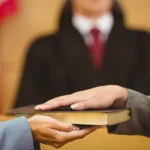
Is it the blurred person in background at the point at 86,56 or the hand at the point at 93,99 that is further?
the blurred person in background at the point at 86,56

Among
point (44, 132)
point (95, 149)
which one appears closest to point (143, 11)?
point (95, 149)

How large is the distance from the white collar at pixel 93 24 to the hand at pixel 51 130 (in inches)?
31.9

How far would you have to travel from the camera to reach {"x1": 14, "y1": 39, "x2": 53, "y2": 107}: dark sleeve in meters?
1.30

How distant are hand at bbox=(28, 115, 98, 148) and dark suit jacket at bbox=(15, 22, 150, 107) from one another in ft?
2.36

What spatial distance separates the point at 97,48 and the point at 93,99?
74cm

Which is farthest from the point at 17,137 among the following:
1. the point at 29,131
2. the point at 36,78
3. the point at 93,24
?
the point at 93,24

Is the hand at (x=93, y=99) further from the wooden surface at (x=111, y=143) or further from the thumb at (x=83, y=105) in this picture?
the wooden surface at (x=111, y=143)

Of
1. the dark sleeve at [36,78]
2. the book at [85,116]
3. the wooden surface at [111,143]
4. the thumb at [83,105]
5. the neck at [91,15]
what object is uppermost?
the neck at [91,15]

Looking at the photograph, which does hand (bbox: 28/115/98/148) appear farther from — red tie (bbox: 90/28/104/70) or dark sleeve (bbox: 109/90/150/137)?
red tie (bbox: 90/28/104/70)

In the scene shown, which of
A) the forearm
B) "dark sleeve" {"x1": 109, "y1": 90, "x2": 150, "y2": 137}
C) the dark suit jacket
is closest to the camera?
the forearm

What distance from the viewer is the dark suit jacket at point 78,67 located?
1298mm

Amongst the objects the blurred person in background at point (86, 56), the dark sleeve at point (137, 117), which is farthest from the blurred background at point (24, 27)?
the dark sleeve at point (137, 117)

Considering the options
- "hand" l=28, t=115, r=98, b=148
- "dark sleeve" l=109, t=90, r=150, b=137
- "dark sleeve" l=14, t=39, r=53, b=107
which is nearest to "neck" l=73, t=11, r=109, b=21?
"dark sleeve" l=14, t=39, r=53, b=107

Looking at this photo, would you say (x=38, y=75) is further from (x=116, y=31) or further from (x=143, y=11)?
(x=143, y=11)
